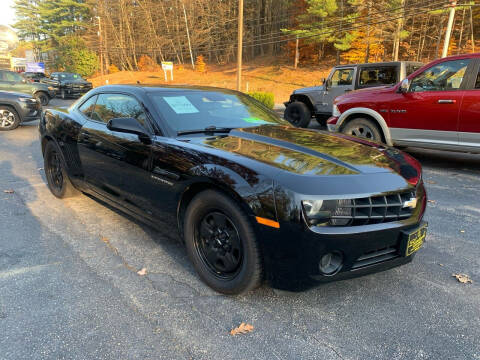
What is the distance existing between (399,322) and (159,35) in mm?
62521

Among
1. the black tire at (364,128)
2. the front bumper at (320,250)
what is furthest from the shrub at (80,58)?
the front bumper at (320,250)

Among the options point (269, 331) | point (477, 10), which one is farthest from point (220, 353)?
point (477, 10)

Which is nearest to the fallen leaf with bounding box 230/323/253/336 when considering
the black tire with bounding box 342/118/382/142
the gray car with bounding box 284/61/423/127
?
the black tire with bounding box 342/118/382/142

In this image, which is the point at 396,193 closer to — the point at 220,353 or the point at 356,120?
the point at 220,353

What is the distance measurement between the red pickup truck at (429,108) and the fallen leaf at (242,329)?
5.17 metres

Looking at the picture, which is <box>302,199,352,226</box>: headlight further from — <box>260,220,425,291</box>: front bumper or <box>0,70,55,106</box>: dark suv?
<box>0,70,55,106</box>: dark suv

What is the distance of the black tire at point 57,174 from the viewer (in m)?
4.37

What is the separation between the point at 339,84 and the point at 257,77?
92.1ft

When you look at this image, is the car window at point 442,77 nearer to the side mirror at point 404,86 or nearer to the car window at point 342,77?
the side mirror at point 404,86

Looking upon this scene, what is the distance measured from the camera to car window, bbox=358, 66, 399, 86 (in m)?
9.11

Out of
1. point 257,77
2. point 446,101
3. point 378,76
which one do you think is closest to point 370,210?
point 446,101

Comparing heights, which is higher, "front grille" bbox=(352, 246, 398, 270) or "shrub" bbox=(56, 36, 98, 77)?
"shrub" bbox=(56, 36, 98, 77)

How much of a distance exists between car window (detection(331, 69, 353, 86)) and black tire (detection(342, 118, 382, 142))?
356 cm

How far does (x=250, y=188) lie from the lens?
2.18m
